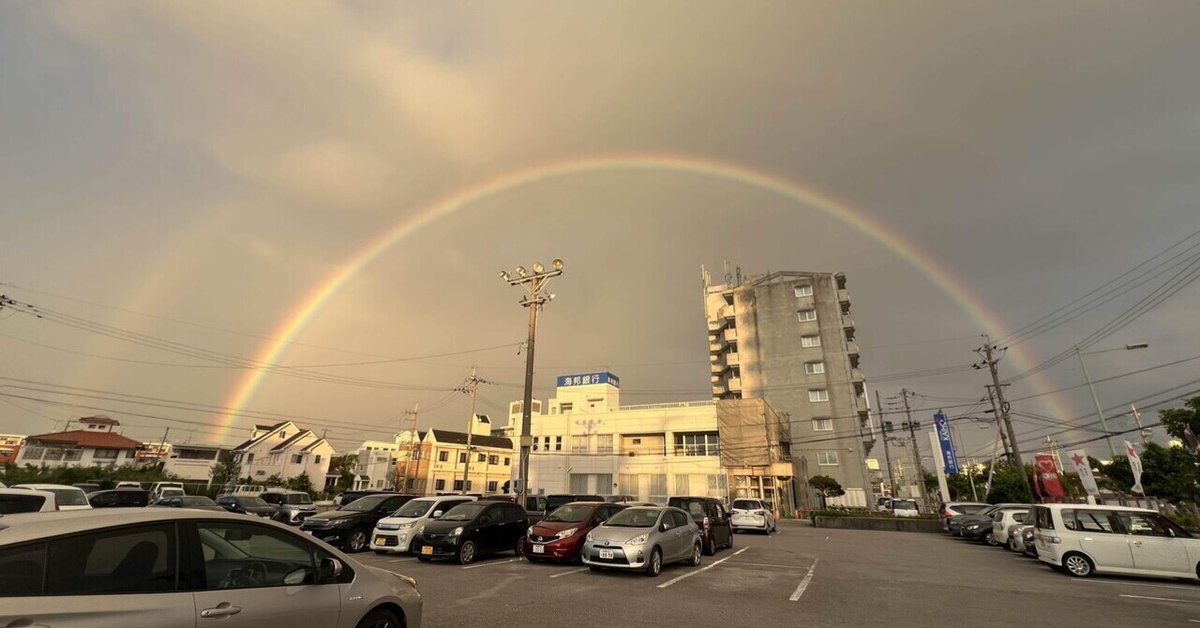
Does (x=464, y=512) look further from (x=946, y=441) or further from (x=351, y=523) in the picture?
(x=946, y=441)

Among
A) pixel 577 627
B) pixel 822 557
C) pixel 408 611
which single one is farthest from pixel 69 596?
pixel 822 557

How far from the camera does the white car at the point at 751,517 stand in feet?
86.6

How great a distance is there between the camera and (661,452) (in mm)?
52125

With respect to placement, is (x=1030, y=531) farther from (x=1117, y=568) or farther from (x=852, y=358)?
(x=852, y=358)

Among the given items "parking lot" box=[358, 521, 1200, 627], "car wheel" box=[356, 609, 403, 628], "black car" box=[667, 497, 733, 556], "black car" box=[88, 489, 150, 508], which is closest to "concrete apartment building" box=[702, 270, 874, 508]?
"black car" box=[667, 497, 733, 556]

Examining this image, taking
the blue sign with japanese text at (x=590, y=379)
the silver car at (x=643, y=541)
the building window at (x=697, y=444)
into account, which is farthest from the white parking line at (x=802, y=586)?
the blue sign with japanese text at (x=590, y=379)

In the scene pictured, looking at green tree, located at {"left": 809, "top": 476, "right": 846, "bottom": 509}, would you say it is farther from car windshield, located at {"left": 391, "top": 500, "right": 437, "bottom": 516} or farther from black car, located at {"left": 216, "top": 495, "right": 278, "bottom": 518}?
black car, located at {"left": 216, "top": 495, "right": 278, "bottom": 518}

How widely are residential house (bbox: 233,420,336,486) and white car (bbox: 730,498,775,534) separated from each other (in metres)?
57.8

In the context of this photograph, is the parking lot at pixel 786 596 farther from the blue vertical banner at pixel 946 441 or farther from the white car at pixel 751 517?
the blue vertical banner at pixel 946 441

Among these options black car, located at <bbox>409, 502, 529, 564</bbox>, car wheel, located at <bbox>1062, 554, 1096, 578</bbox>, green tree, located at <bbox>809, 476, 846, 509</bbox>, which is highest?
green tree, located at <bbox>809, 476, 846, 509</bbox>

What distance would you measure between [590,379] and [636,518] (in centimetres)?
5620

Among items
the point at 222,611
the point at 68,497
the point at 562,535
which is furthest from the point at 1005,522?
the point at 68,497

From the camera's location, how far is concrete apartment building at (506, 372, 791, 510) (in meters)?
47.9

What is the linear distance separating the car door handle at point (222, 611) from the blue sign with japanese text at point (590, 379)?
63882 mm
